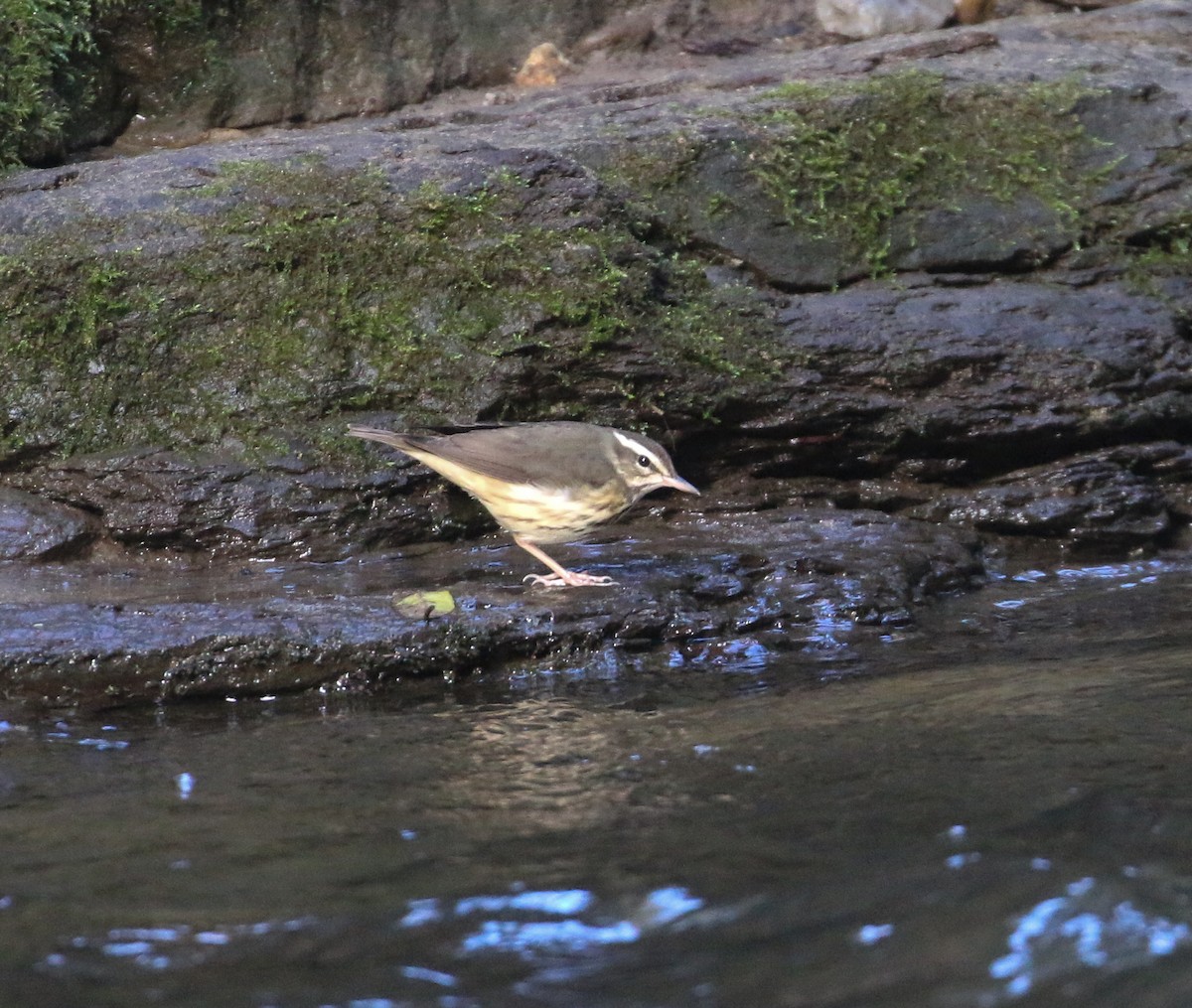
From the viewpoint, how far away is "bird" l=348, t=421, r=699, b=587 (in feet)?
20.0

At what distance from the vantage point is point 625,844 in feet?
11.7

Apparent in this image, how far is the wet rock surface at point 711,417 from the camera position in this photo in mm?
5855

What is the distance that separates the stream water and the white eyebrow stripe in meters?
1.19

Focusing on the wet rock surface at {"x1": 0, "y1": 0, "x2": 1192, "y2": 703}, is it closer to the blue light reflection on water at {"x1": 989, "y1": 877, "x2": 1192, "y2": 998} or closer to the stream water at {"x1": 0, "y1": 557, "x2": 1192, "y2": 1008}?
the stream water at {"x1": 0, "y1": 557, "x2": 1192, "y2": 1008}

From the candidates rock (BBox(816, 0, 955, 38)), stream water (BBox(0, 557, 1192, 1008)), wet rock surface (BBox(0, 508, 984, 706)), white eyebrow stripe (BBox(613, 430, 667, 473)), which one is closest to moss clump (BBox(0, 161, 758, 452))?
wet rock surface (BBox(0, 508, 984, 706))

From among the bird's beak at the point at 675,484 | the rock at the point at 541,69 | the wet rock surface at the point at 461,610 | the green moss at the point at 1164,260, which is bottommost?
the wet rock surface at the point at 461,610

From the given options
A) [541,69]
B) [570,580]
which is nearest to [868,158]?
[541,69]

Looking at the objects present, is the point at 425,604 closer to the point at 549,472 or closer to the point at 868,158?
the point at 549,472

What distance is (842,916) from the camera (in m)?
3.06

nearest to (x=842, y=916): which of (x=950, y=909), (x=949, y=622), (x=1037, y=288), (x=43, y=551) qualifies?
(x=950, y=909)

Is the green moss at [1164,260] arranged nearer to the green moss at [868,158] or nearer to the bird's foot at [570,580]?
the green moss at [868,158]

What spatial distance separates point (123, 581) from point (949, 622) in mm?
3653

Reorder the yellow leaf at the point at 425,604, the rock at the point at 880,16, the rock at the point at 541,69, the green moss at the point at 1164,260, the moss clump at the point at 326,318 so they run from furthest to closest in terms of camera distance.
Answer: the rock at the point at 880,16
the rock at the point at 541,69
the green moss at the point at 1164,260
the moss clump at the point at 326,318
the yellow leaf at the point at 425,604

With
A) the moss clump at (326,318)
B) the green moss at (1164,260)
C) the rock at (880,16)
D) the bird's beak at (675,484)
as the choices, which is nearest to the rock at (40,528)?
the moss clump at (326,318)
